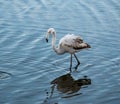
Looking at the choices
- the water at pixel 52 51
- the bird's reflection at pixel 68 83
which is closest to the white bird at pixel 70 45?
the water at pixel 52 51

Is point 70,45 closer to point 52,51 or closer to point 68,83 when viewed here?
point 52,51

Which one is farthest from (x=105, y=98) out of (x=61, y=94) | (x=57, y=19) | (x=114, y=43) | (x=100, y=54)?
(x=57, y=19)

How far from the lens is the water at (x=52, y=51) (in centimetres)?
1364

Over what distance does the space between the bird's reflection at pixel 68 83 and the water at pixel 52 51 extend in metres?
0.17

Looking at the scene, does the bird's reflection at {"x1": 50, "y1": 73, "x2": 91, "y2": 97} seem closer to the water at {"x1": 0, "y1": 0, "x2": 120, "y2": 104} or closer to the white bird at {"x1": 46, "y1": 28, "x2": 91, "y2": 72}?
the water at {"x1": 0, "y1": 0, "x2": 120, "y2": 104}

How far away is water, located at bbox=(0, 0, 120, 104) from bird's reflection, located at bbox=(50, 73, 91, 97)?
→ 171mm

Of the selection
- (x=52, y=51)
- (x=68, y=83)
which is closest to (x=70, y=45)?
(x=52, y=51)

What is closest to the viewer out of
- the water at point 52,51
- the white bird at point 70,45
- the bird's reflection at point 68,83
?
the water at point 52,51

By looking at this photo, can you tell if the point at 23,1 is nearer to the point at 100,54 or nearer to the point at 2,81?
the point at 100,54

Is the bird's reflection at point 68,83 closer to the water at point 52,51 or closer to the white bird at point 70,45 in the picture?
the water at point 52,51

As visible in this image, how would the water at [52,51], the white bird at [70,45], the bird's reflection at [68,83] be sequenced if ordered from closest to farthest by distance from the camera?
1. the water at [52,51]
2. the bird's reflection at [68,83]
3. the white bird at [70,45]

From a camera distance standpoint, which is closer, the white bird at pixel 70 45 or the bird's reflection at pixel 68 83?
the bird's reflection at pixel 68 83

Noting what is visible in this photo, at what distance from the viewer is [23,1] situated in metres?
24.4

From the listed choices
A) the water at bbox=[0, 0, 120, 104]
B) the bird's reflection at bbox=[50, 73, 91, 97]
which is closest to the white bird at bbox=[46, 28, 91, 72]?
the water at bbox=[0, 0, 120, 104]
